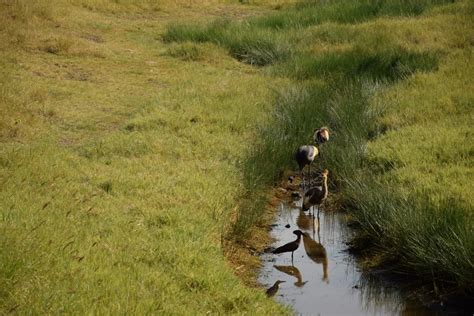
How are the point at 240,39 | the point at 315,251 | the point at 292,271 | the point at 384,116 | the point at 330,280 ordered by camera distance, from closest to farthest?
the point at 330,280 → the point at 292,271 → the point at 315,251 → the point at 384,116 → the point at 240,39

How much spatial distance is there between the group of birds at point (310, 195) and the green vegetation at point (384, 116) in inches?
10.0

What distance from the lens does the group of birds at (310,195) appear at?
25.0 ft

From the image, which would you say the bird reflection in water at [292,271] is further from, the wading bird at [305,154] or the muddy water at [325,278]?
the wading bird at [305,154]

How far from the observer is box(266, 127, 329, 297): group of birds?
25.0 feet

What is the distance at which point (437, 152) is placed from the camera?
8.97 meters

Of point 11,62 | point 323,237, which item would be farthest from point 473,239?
point 11,62

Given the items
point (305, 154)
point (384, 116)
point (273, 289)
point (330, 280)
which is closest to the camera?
point (273, 289)

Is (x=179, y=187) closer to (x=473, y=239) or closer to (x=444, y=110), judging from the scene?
(x=473, y=239)

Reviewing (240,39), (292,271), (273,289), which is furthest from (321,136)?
(240,39)

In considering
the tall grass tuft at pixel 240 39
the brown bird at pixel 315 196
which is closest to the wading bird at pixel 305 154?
the brown bird at pixel 315 196

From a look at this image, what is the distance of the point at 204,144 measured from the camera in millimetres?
9320

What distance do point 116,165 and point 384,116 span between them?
4102 mm

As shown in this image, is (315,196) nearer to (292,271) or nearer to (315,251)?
(315,251)

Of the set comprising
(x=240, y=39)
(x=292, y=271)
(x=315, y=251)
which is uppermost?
(x=292, y=271)
